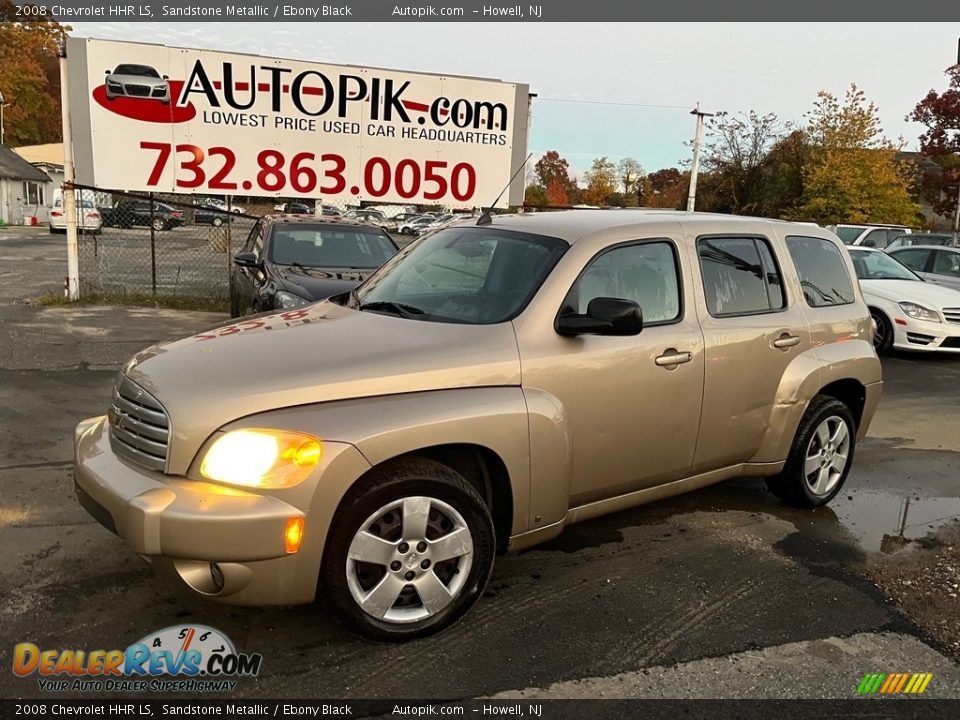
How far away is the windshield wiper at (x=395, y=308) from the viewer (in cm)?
370

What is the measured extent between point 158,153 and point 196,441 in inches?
391

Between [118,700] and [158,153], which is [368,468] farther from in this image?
[158,153]

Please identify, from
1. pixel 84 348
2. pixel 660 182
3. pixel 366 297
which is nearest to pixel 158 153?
pixel 84 348

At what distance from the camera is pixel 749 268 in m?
4.40

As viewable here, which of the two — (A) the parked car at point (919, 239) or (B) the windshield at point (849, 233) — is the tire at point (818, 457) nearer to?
(A) the parked car at point (919, 239)

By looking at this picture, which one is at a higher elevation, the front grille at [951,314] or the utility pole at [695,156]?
the utility pole at [695,156]

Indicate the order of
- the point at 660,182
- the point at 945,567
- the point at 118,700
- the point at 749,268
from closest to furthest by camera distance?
1. the point at 118,700
2. the point at 945,567
3. the point at 749,268
4. the point at 660,182

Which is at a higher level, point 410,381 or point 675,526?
point 410,381

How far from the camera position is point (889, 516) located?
4863 mm

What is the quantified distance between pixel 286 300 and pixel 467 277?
3837 millimetres

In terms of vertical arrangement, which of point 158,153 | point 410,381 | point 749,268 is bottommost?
point 410,381

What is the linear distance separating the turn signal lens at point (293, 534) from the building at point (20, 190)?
1576 inches

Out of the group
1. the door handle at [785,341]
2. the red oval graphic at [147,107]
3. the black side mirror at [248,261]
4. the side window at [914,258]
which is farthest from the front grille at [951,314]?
the red oval graphic at [147,107]

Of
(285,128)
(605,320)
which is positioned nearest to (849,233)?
(285,128)
